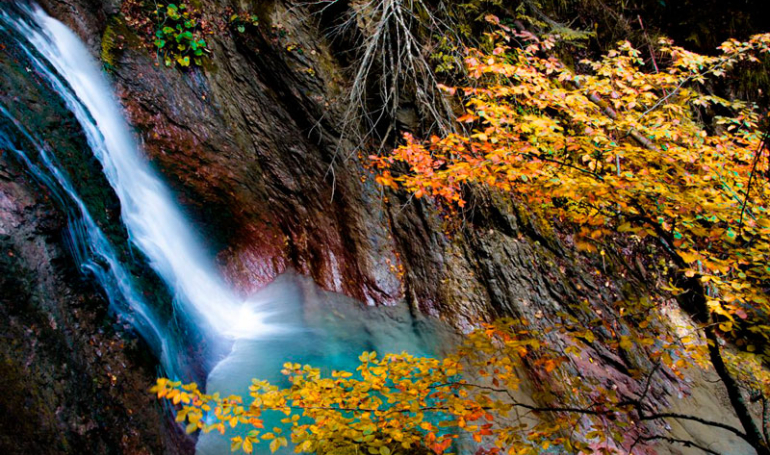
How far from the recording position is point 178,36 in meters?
5.26

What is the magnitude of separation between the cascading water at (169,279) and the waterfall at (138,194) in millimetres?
13

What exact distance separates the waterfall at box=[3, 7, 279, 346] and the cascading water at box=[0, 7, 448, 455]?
13mm

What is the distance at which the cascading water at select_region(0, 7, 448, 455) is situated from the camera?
313 centimetres

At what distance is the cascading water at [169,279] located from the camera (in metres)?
3.13

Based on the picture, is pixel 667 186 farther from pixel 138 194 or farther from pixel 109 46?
pixel 109 46

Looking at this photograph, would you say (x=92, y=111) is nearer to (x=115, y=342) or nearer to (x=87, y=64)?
(x=87, y=64)

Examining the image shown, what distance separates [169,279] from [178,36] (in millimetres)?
3389

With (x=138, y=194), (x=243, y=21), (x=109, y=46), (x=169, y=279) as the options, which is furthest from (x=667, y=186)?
(x=109, y=46)

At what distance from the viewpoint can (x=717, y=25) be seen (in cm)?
805

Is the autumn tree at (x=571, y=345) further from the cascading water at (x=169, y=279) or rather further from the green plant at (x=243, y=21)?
the green plant at (x=243, y=21)

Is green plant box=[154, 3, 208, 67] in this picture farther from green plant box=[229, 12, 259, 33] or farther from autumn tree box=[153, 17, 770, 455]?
autumn tree box=[153, 17, 770, 455]

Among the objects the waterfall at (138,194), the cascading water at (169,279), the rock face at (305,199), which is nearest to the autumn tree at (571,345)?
the cascading water at (169,279)

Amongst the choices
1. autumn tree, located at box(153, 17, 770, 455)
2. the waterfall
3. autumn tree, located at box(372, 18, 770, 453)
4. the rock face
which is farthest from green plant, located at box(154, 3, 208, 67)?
autumn tree, located at box(153, 17, 770, 455)

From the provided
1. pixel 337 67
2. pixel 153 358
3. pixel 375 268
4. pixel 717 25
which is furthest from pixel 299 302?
pixel 717 25
